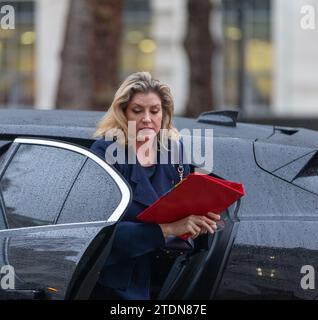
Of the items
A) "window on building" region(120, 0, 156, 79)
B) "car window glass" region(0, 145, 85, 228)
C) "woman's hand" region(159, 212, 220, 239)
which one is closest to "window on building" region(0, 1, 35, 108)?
"window on building" region(120, 0, 156, 79)

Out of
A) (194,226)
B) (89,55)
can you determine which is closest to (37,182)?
(194,226)

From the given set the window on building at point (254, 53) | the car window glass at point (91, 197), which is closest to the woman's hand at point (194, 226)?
the car window glass at point (91, 197)

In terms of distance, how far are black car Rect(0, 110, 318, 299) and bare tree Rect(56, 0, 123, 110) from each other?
268 inches

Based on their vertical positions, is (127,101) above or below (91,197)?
above

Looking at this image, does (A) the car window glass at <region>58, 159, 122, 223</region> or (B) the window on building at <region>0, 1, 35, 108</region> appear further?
(B) the window on building at <region>0, 1, 35, 108</region>

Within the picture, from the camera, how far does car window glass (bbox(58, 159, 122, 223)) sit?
13.1 ft

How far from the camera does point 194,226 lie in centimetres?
389

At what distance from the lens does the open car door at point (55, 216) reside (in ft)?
12.8

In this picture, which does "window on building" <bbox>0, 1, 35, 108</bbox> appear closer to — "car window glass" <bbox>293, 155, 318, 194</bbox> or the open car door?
the open car door

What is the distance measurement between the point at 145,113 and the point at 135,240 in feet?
1.80

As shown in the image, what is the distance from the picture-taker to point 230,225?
4020 millimetres

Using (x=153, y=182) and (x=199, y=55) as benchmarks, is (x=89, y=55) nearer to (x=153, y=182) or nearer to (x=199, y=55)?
(x=199, y=55)

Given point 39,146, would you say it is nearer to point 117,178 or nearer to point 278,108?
point 117,178
